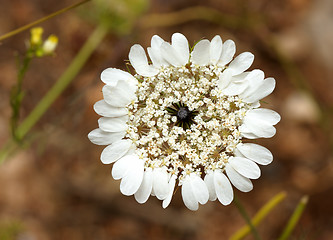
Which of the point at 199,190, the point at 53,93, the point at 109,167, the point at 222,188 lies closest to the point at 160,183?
the point at 199,190

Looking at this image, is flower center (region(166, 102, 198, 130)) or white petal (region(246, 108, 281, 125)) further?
flower center (region(166, 102, 198, 130))

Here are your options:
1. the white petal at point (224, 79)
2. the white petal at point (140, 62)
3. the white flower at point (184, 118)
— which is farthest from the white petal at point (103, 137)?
the white petal at point (224, 79)

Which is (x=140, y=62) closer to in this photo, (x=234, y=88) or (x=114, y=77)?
(x=114, y=77)

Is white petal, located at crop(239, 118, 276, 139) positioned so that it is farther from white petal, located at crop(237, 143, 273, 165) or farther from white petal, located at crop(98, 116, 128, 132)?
white petal, located at crop(98, 116, 128, 132)

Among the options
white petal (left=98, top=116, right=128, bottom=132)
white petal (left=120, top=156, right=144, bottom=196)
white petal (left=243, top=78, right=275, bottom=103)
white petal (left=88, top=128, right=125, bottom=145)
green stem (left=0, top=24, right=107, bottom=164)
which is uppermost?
green stem (left=0, top=24, right=107, bottom=164)

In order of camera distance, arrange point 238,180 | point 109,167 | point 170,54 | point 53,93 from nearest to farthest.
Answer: point 170,54 < point 238,180 < point 53,93 < point 109,167

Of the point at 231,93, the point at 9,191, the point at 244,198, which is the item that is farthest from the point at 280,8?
the point at 9,191

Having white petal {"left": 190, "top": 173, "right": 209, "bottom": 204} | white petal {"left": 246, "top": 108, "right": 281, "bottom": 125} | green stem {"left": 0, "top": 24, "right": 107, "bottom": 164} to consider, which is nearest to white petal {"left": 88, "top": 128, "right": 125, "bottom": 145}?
white petal {"left": 190, "top": 173, "right": 209, "bottom": 204}
